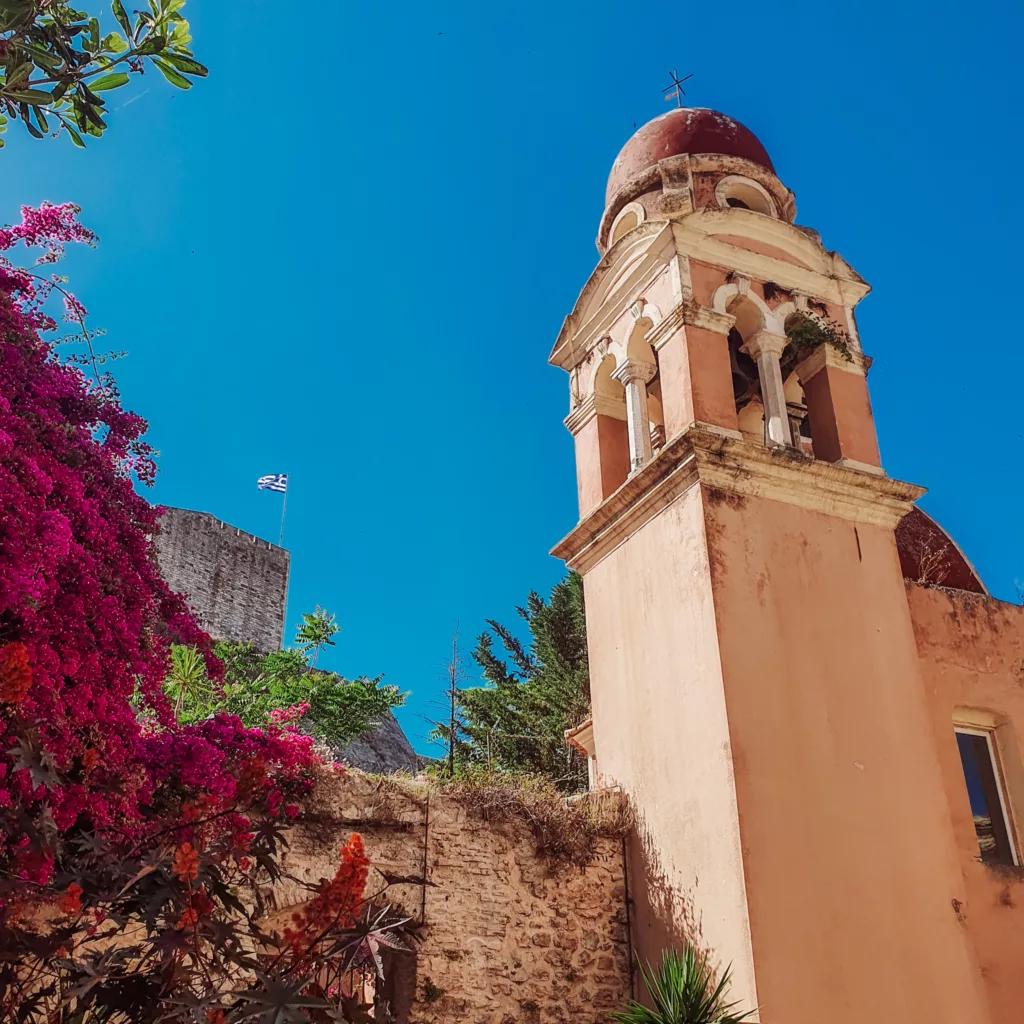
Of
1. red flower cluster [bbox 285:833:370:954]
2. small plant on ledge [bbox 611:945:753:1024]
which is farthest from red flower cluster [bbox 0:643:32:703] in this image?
small plant on ledge [bbox 611:945:753:1024]

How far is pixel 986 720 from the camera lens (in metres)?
9.26

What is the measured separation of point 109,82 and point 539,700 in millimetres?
19167

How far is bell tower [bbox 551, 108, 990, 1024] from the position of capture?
7.30 m

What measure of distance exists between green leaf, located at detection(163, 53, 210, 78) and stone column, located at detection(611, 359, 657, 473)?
21.5 feet

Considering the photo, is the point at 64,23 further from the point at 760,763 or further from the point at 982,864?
the point at 982,864

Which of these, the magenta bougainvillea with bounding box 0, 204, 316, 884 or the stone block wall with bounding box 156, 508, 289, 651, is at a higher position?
the stone block wall with bounding box 156, 508, 289, 651

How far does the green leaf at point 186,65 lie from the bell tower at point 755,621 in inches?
217

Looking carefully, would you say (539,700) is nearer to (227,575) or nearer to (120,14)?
(227,575)

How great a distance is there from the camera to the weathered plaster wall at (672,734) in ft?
24.1

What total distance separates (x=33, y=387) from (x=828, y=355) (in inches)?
294

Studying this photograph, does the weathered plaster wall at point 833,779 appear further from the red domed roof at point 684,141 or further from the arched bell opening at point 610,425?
the red domed roof at point 684,141

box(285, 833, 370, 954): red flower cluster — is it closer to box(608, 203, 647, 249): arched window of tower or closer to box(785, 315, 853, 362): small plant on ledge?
box(785, 315, 853, 362): small plant on ledge

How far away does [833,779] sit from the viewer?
25.6 ft

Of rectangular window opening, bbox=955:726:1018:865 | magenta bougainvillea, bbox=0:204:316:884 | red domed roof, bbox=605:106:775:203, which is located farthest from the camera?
red domed roof, bbox=605:106:775:203
